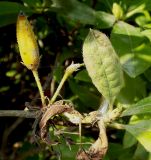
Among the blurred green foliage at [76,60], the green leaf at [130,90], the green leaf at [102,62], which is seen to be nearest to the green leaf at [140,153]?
the blurred green foliage at [76,60]

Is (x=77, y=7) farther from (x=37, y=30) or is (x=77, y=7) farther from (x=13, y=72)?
(x=13, y=72)

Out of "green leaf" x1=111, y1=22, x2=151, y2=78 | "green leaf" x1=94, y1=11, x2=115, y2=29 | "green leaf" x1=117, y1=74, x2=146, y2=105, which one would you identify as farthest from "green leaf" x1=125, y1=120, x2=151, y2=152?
"green leaf" x1=94, y1=11, x2=115, y2=29

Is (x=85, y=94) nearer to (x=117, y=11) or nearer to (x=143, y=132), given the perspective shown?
(x=117, y=11)

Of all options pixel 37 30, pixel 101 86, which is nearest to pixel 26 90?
pixel 37 30

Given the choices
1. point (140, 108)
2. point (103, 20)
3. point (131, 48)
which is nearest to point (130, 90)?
point (131, 48)

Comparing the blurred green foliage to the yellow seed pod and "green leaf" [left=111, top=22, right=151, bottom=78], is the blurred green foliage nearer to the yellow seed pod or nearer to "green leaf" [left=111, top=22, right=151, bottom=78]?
"green leaf" [left=111, top=22, right=151, bottom=78]

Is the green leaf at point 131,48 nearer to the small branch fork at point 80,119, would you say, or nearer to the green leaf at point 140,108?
the green leaf at point 140,108
